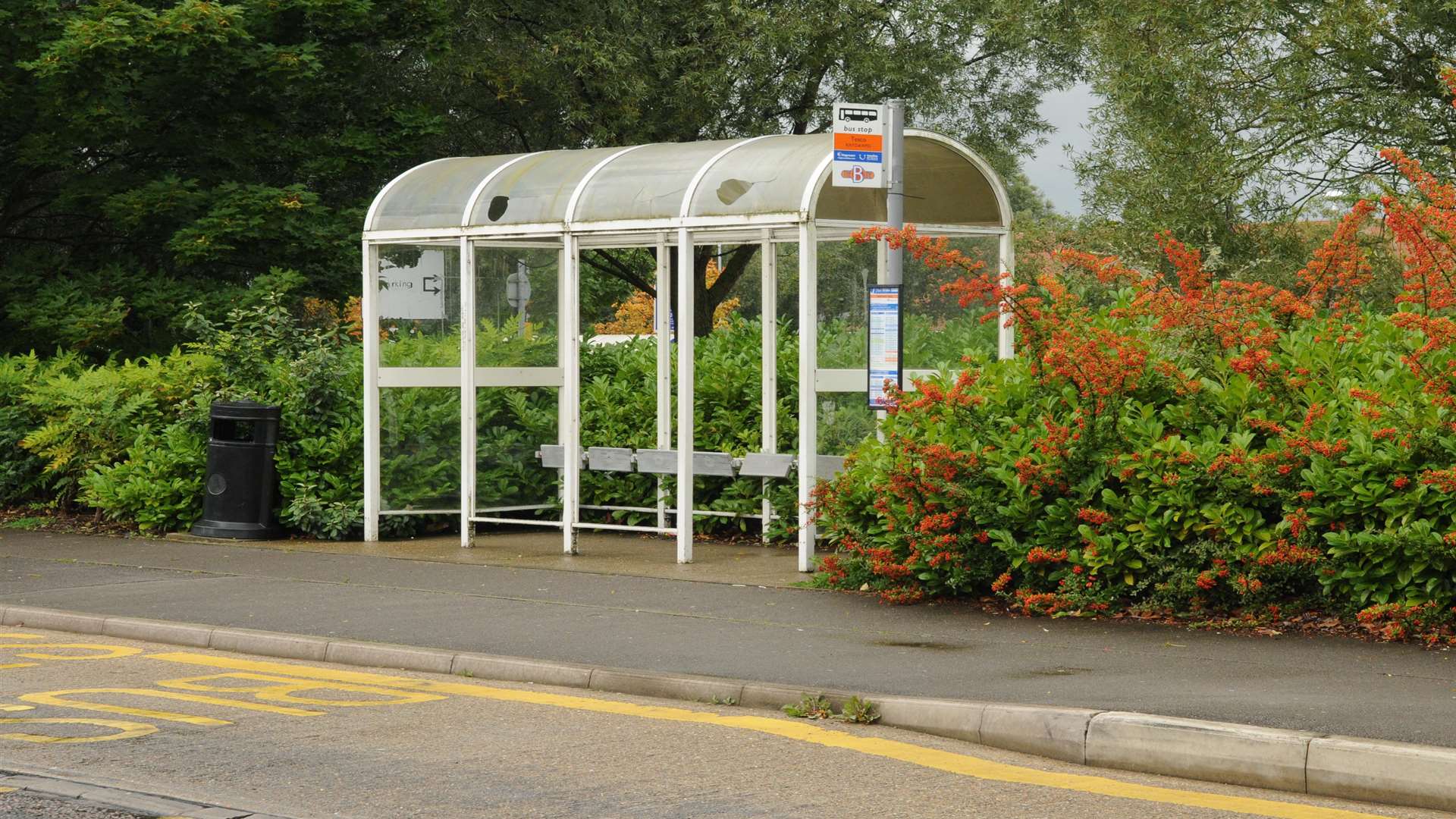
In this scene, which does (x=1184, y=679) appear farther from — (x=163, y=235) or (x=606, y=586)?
(x=163, y=235)

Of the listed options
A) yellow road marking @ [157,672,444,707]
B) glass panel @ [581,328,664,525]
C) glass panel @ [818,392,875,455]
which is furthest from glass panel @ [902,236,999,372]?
yellow road marking @ [157,672,444,707]

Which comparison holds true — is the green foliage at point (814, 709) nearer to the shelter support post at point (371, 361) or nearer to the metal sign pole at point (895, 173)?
the metal sign pole at point (895, 173)

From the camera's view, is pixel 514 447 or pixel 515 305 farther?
pixel 514 447

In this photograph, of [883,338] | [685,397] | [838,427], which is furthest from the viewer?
[685,397]

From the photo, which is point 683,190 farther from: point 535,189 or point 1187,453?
point 1187,453

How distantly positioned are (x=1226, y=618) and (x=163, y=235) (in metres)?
16.8

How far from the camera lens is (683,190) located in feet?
41.2

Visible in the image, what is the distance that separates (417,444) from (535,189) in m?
2.56

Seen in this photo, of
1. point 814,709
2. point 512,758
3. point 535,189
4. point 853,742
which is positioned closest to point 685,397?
point 535,189

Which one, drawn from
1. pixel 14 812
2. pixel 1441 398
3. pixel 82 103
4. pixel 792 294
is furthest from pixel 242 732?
pixel 82 103

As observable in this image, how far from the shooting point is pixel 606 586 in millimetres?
11500

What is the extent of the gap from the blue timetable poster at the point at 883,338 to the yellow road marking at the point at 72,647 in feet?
15.5

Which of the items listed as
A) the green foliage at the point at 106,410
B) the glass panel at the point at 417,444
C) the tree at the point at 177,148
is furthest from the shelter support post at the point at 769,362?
the tree at the point at 177,148

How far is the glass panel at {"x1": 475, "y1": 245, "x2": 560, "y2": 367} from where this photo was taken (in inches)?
559
